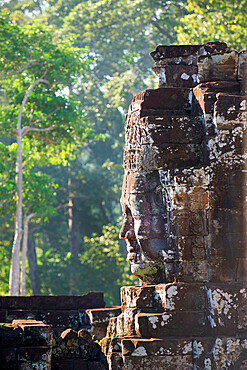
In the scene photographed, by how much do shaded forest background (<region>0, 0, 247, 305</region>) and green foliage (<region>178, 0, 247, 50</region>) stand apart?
28 mm

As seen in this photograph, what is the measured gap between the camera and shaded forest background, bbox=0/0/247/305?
18.0 m

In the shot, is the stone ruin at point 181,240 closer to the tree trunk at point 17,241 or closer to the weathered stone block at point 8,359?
the weathered stone block at point 8,359

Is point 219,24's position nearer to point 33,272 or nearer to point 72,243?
point 72,243

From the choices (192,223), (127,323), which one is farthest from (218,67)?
(127,323)

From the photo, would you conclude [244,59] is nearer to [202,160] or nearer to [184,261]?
[202,160]

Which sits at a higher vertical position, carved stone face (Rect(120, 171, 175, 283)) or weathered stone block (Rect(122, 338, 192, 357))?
carved stone face (Rect(120, 171, 175, 283))

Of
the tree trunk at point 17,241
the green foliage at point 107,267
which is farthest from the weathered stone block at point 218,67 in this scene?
the green foliage at point 107,267

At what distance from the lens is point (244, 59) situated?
247 inches

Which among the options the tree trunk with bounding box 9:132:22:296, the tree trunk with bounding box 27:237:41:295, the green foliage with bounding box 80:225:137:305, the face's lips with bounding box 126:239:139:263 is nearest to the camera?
the face's lips with bounding box 126:239:139:263

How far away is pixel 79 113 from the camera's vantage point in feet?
60.4

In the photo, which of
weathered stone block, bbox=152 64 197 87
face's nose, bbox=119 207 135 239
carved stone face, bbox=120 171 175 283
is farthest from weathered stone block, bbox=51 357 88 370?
weathered stone block, bbox=152 64 197 87

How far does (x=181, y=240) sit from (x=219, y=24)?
13.3m

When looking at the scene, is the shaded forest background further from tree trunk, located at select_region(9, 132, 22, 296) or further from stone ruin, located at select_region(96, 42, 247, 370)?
stone ruin, located at select_region(96, 42, 247, 370)

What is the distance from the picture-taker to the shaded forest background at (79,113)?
17953mm
